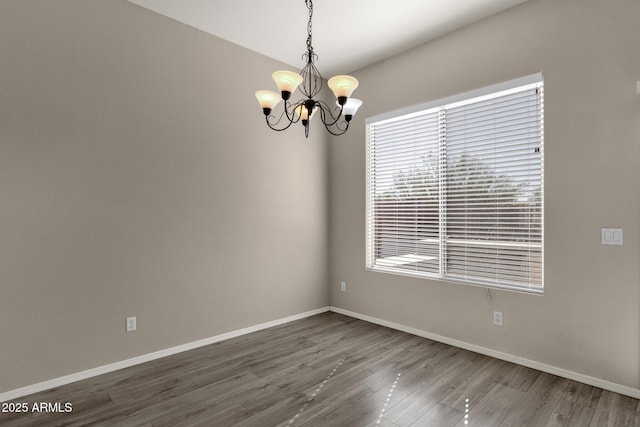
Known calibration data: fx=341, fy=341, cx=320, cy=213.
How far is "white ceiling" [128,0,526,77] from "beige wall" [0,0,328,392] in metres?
0.19

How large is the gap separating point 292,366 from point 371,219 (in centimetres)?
199

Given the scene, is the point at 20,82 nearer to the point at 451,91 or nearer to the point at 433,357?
the point at 451,91

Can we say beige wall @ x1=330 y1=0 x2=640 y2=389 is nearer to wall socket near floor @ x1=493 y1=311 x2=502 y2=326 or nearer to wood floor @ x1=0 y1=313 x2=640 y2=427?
wall socket near floor @ x1=493 y1=311 x2=502 y2=326

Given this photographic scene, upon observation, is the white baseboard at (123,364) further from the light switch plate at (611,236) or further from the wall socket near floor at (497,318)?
the light switch plate at (611,236)

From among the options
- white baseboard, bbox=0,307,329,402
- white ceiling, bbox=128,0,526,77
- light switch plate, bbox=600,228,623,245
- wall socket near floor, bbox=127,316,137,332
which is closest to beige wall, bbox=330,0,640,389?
light switch plate, bbox=600,228,623,245

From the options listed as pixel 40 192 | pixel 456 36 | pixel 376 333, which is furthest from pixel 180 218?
pixel 456 36

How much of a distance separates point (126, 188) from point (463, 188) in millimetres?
3082

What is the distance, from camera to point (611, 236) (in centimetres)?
249

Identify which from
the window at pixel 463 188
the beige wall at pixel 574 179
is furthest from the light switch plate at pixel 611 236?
the window at pixel 463 188

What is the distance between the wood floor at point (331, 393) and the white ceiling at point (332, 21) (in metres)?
3.09

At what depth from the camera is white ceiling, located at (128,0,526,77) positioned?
2920mm

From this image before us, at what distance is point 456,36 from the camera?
3330 millimetres

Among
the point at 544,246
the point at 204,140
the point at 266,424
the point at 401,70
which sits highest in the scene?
the point at 401,70

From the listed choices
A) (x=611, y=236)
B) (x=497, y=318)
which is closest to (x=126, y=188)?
(x=497, y=318)
